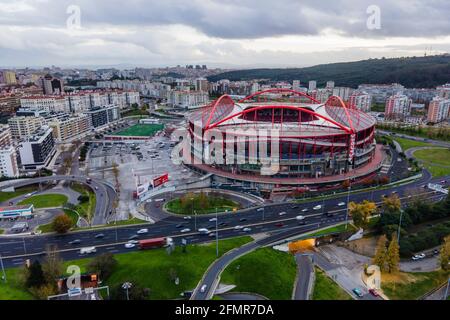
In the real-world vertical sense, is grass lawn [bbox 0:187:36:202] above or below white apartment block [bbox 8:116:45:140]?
below

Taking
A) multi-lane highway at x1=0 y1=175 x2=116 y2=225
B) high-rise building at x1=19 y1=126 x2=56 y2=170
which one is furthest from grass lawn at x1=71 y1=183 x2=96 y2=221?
high-rise building at x1=19 y1=126 x2=56 y2=170

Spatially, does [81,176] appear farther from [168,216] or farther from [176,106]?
[176,106]

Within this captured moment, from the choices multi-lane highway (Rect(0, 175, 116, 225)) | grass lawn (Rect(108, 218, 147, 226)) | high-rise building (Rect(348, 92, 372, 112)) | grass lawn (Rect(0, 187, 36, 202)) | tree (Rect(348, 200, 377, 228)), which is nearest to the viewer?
tree (Rect(348, 200, 377, 228))

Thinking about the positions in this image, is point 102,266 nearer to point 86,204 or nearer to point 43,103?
point 86,204

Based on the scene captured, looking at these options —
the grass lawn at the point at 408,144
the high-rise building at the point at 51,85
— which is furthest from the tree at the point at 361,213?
the high-rise building at the point at 51,85

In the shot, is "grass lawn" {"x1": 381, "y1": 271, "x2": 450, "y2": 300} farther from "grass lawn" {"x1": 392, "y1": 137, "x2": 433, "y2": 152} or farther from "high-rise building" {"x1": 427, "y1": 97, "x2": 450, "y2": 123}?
"high-rise building" {"x1": 427, "y1": 97, "x2": 450, "y2": 123}

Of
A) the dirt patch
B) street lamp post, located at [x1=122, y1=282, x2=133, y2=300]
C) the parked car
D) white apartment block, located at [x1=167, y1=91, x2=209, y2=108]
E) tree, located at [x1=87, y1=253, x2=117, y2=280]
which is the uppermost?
white apartment block, located at [x1=167, y1=91, x2=209, y2=108]
